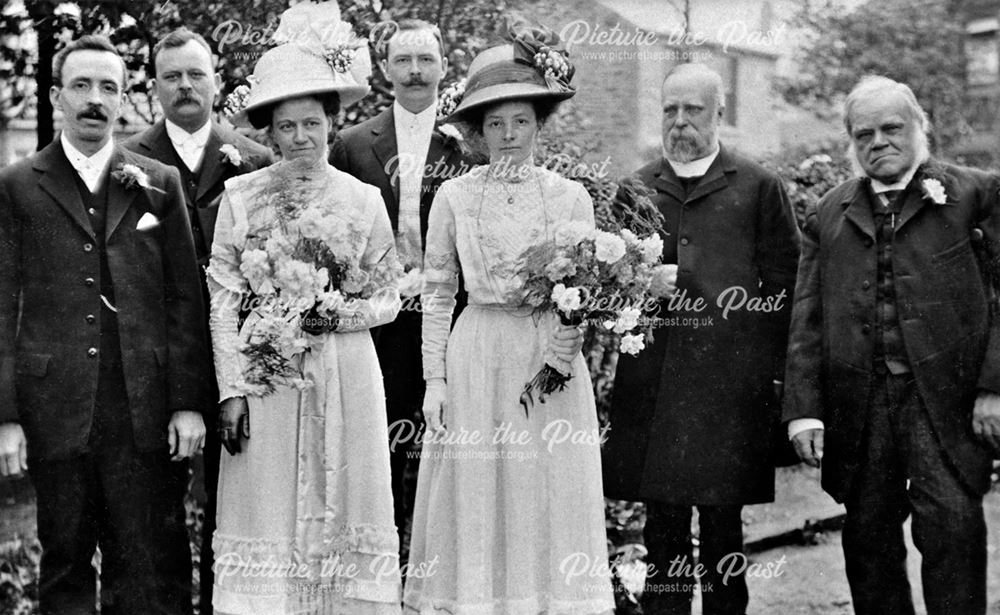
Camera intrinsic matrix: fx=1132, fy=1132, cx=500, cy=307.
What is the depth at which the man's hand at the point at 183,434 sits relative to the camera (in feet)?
15.6

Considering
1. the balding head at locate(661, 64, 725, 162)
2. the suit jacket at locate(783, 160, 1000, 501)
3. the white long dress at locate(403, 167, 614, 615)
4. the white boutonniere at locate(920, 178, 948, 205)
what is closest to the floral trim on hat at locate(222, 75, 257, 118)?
the white long dress at locate(403, 167, 614, 615)

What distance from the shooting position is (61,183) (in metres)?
4.67

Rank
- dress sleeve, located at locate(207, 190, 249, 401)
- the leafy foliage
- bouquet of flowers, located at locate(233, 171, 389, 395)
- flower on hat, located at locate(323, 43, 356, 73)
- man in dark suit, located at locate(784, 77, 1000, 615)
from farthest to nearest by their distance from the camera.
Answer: the leafy foliage
flower on hat, located at locate(323, 43, 356, 73)
man in dark suit, located at locate(784, 77, 1000, 615)
dress sleeve, located at locate(207, 190, 249, 401)
bouquet of flowers, located at locate(233, 171, 389, 395)

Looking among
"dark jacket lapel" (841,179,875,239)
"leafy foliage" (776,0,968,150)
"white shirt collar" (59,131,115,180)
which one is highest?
"leafy foliage" (776,0,968,150)

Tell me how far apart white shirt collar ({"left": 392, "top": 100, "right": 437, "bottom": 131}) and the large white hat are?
39cm

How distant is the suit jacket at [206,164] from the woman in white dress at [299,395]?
623mm

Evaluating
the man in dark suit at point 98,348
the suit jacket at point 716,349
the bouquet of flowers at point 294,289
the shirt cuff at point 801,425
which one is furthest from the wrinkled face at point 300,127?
the shirt cuff at point 801,425

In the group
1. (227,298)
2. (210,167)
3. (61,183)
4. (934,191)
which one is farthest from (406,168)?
(934,191)

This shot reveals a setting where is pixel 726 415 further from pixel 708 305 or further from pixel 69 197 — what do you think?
pixel 69 197

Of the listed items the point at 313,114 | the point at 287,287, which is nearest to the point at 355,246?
the point at 287,287

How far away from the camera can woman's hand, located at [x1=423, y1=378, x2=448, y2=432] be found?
470cm

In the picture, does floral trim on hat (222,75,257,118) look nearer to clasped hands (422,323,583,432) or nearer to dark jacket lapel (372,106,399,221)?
dark jacket lapel (372,106,399,221)

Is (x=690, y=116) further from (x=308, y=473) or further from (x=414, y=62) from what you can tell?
(x=308, y=473)

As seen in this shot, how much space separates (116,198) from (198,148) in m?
0.79
